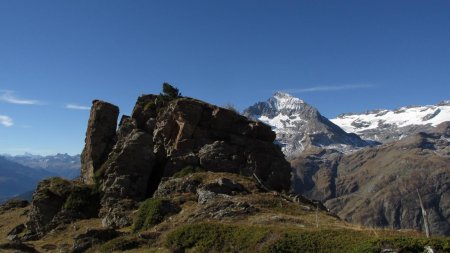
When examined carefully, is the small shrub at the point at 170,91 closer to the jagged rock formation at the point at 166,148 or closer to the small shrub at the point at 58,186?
the jagged rock formation at the point at 166,148

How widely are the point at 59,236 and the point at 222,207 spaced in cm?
2211

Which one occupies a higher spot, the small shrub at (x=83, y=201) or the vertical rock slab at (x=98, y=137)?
the vertical rock slab at (x=98, y=137)


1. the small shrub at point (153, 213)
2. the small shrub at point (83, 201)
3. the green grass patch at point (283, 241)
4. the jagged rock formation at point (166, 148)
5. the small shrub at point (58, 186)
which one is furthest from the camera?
the small shrub at point (58, 186)

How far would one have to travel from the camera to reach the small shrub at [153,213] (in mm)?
40781

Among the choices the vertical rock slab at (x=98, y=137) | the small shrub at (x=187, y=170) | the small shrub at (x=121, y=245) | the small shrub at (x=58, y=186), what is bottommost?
the small shrub at (x=121, y=245)

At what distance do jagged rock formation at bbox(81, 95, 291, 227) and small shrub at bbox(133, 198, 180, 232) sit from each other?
9.22 meters

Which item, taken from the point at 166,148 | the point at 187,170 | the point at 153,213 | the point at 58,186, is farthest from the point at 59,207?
the point at 153,213

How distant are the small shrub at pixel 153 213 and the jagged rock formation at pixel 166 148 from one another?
9.22m

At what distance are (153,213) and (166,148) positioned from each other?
856 inches

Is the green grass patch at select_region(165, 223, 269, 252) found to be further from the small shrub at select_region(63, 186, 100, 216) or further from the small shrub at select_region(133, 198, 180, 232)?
the small shrub at select_region(63, 186, 100, 216)

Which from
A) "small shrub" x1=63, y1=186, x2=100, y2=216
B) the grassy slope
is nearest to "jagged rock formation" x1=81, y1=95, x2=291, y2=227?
"small shrub" x1=63, y1=186, x2=100, y2=216

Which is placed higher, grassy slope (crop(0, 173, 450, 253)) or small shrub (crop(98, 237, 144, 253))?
grassy slope (crop(0, 173, 450, 253))

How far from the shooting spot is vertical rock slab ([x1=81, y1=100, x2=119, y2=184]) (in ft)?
215

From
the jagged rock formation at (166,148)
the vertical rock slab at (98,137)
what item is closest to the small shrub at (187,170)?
the jagged rock formation at (166,148)
